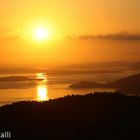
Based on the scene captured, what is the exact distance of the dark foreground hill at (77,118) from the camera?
22.1 metres

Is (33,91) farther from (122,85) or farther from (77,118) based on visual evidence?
(77,118)

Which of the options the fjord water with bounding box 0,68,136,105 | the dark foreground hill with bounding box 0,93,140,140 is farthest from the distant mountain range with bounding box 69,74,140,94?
the dark foreground hill with bounding box 0,93,140,140

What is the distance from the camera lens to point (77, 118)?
78.3ft

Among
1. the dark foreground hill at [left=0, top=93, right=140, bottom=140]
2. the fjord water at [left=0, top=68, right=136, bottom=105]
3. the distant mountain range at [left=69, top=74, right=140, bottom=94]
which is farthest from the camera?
the distant mountain range at [left=69, top=74, right=140, bottom=94]

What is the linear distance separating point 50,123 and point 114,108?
4.31 m

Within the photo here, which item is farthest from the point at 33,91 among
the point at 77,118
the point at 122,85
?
the point at 77,118

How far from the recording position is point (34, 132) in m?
22.3

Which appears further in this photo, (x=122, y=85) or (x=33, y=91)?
(x=122, y=85)

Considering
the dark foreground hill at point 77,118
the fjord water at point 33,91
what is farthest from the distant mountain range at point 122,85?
the dark foreground hill at point 77,118

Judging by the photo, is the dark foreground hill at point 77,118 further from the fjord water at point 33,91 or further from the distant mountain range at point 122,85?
the distant mountain range at point 122,85

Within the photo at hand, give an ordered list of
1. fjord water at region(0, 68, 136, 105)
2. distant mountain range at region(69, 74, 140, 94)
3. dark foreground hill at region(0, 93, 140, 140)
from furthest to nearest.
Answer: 1. distant mountain range at region(69, 74, 140, 94)
2. fjord water at region(0, 68, 136, 105)
3. dark foreground hill at region(0, 93, 140, 140)

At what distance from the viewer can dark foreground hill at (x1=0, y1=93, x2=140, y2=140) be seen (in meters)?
22.1

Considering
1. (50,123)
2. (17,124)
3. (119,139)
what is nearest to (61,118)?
(50,123)

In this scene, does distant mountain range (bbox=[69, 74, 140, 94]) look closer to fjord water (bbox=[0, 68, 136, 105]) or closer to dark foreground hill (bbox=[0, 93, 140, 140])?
fjord water (bbox=[0, 68, 136, 105])
